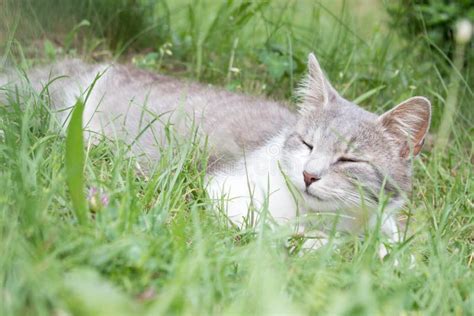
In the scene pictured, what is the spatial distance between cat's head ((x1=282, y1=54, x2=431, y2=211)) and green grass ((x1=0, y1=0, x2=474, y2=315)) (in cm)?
19

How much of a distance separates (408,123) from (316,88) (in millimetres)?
536

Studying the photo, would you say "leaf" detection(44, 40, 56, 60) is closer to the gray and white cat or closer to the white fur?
the gray and white cat

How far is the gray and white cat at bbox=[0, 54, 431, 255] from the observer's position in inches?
118

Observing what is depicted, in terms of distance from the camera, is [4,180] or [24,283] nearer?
[24,283]

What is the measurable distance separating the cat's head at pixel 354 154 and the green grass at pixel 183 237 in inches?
7.3

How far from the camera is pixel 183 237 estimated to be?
2365mm

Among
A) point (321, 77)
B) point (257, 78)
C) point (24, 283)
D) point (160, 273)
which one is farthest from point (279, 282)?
point (257, 78)

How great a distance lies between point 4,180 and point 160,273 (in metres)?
0.67

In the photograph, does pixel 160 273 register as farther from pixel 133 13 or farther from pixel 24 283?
pixel 133 13

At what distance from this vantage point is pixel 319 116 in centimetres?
330

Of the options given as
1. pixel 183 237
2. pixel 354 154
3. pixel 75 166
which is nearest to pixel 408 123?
pixel 354 154

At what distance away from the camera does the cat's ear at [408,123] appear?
304 centimetres

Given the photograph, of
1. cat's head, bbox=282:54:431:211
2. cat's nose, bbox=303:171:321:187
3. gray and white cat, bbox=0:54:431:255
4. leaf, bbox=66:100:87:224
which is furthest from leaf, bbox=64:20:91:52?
leaf, bbox=66:100:87:224

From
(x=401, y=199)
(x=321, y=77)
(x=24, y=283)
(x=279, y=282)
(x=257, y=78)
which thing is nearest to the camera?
(x=24, y=283)
